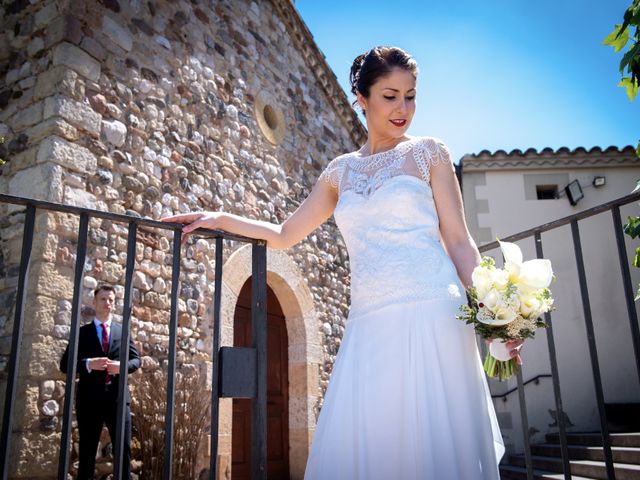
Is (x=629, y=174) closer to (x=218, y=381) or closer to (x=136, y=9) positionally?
(x=136, y=9)

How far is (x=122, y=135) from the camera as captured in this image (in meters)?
4.52

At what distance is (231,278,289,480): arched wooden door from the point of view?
546cm

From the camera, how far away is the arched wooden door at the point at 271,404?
215 inches

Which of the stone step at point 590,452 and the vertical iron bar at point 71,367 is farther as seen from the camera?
Answer: the stone step at point 590,452

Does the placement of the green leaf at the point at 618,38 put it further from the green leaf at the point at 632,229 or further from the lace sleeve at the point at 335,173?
the lace sleeve at the point at 335,173

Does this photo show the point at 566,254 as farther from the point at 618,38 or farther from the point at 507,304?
the point at 507,304

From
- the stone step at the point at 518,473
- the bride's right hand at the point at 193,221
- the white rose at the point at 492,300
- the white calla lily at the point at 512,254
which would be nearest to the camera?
the white rose at the point at 492,300

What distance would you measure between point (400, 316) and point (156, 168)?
3.61 m

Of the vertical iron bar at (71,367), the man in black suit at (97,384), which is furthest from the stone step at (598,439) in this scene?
the vertical iron bar at (71,367)

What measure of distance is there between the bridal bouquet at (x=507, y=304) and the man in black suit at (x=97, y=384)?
2775 mm

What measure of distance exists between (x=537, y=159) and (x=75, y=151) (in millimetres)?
7278

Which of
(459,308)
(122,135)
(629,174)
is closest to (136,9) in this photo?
(122,135)

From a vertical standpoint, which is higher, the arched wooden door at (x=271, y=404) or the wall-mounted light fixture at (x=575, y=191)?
the wall-mounted light fixture at (x=575, y=191)

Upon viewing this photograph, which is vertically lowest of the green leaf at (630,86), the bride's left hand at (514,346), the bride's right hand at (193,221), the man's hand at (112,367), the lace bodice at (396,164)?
the bride's left hand at (514,346)
